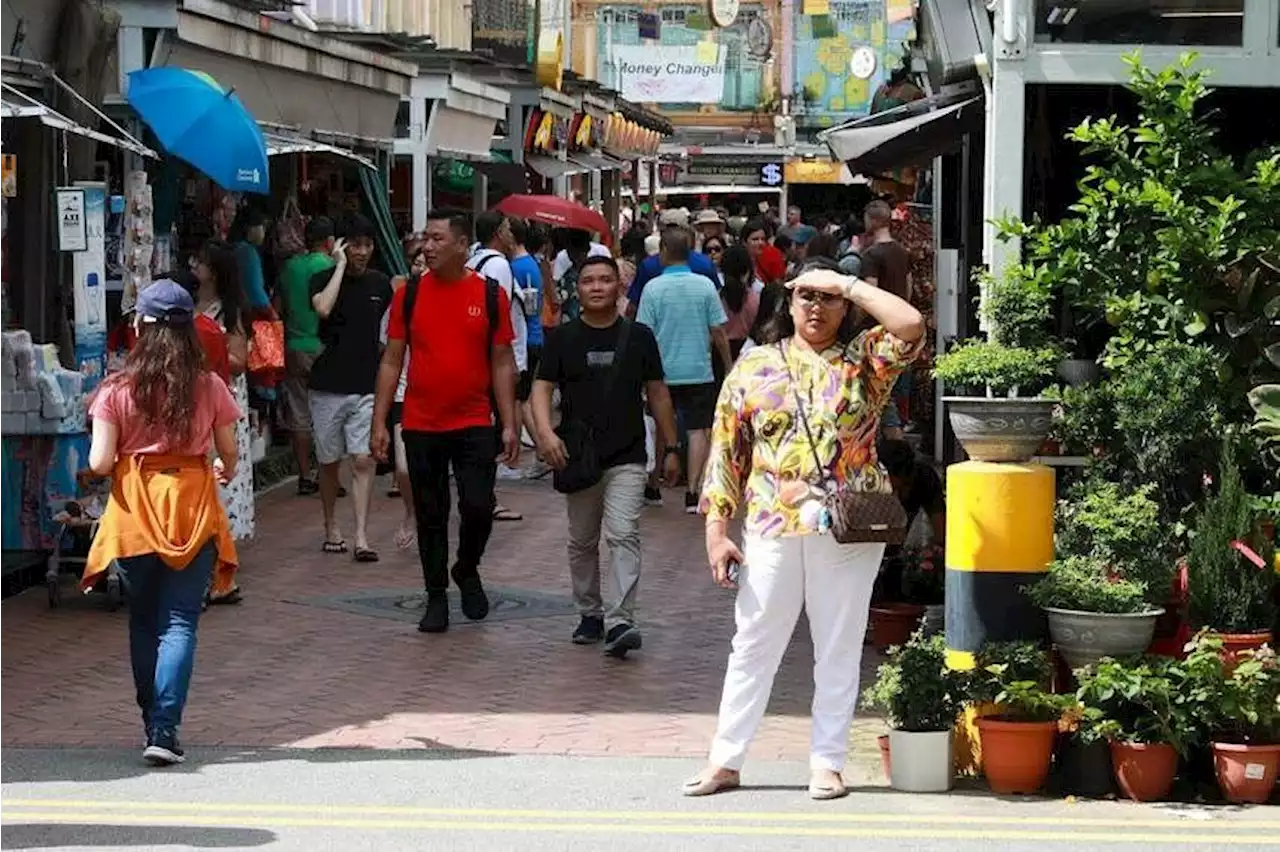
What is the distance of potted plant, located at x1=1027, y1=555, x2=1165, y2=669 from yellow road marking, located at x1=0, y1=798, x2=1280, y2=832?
0.70 meters

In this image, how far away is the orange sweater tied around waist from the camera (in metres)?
8.52

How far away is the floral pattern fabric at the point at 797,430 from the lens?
7.88 m

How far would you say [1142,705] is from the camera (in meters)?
8.05

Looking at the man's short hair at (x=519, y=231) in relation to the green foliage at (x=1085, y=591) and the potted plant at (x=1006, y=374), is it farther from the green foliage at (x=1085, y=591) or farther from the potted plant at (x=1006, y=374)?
the green foliage at (x=1085, y=591)

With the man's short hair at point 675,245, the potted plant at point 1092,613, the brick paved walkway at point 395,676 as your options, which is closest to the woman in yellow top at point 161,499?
the brick paved walkway at point 395,676

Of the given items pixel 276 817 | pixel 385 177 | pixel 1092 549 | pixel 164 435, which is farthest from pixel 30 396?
pixel 385 177

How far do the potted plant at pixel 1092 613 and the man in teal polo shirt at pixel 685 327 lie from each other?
24.8 ft

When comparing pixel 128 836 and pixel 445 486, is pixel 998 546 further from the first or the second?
pixel 445 486

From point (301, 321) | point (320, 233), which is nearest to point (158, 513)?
point (301, 321)

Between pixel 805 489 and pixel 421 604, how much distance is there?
493 centimetres

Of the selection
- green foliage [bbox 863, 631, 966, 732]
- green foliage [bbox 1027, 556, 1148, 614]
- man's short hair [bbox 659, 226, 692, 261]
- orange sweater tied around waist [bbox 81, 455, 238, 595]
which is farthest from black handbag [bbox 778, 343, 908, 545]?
man's short hair [bbox 659, 226, 692, 261]

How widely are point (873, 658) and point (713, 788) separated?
2.95 m

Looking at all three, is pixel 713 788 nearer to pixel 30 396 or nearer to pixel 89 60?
pixel 30 396

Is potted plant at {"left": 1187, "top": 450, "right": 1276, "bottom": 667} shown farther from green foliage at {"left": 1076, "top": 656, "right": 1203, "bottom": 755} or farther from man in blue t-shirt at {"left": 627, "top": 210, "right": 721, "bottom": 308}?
man in blue t-shirt at {"left": 627, "top": 210, "right": 721, "bottom": 308}
